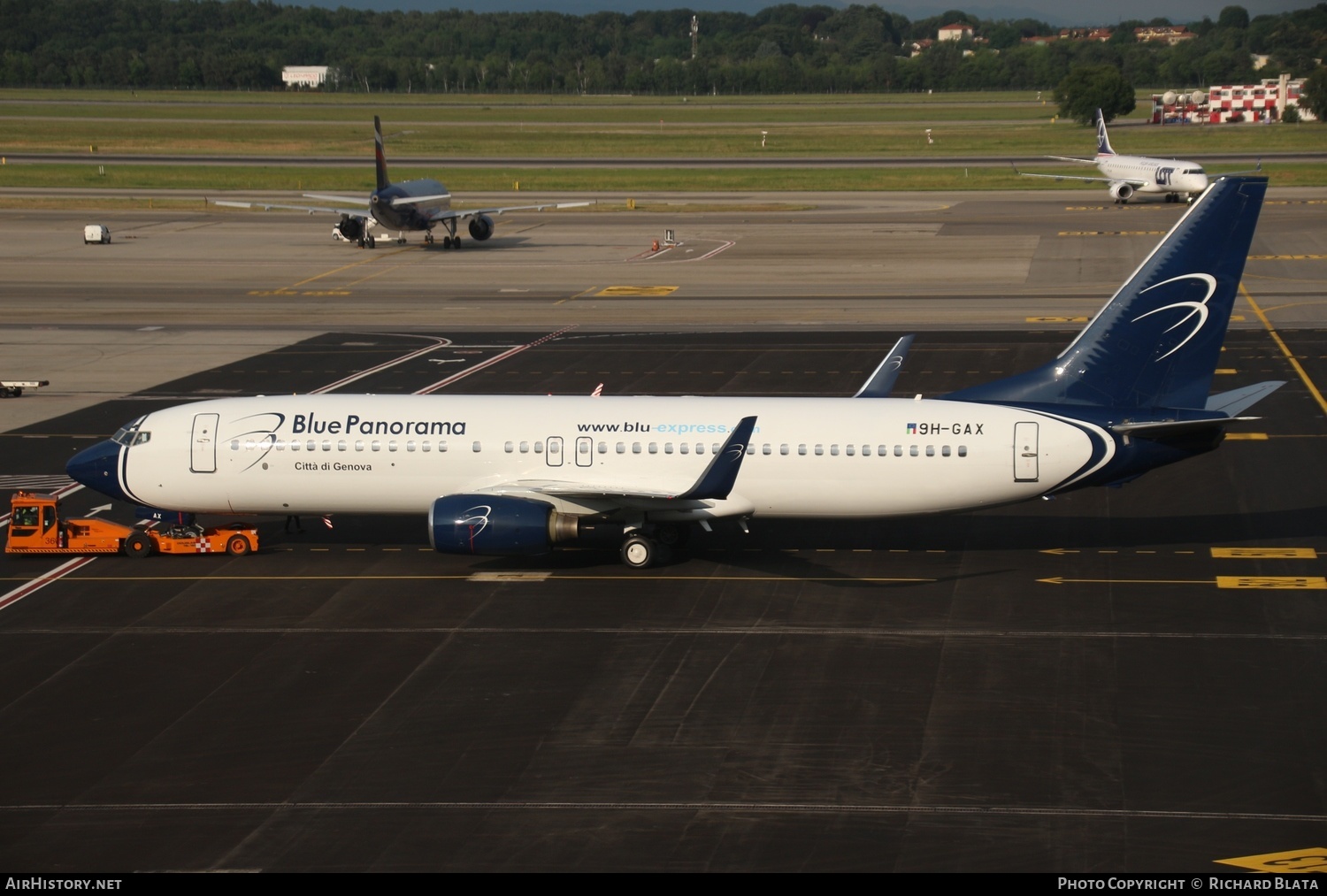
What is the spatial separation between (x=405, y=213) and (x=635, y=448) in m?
65.9

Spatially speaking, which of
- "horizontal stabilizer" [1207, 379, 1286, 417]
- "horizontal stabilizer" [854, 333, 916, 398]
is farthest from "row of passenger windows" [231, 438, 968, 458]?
"horizontal stabilizer" [1207, 379, 1286, 417]

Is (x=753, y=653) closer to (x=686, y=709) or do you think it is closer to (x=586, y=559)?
(x=686, y=709)

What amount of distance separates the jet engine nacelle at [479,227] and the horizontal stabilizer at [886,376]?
65.2 metres

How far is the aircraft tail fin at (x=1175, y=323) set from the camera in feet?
112

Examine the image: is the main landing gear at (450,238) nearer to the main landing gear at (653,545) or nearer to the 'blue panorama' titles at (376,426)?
the 'blue panorama' titles at (376,426)

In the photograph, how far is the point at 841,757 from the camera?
2416 centimetres

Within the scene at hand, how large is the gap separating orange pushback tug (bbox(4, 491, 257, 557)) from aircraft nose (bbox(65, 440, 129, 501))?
0.90 m

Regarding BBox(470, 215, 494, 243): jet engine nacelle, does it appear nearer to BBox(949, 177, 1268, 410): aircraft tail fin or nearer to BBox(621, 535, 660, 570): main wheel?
BBox(621, 535, 660, 570): main wheel

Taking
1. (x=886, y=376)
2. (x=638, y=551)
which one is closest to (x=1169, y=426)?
(x=886, y=376)

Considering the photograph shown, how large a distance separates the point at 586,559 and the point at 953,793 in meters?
15.3

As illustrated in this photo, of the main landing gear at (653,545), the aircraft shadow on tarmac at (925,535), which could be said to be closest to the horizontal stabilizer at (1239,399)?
the aircraft shadow on tarmac at (925,535)

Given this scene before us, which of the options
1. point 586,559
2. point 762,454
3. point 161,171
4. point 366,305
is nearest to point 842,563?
point 762,454

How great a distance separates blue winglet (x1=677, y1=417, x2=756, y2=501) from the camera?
3197 centimetres

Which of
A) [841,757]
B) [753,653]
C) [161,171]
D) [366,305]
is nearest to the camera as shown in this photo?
[841,757]
